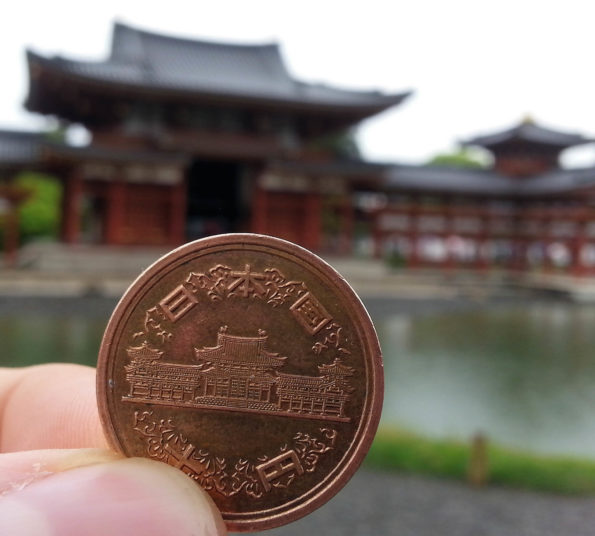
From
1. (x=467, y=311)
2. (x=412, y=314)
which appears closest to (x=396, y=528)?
(x=412, y=314)

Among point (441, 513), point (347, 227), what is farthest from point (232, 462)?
point (347, 227)

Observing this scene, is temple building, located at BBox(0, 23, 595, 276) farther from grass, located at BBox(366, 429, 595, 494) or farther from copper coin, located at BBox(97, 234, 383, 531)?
copper coin, located at BBox(97, 234, 383, 531)

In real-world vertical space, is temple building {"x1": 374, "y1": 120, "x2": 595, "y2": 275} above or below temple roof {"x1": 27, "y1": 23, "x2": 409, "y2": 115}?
below

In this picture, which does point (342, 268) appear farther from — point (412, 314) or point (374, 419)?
point (374, 419)

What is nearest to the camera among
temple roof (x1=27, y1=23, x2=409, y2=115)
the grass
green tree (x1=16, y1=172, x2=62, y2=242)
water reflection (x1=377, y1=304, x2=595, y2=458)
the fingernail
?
the fingernail

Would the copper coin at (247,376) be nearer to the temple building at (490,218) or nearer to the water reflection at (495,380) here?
the water reflection at (495,380)

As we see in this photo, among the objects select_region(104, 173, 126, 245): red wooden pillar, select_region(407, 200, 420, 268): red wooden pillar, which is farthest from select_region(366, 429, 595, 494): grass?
select_region(407, 200, 420, 268): red wooden pillar

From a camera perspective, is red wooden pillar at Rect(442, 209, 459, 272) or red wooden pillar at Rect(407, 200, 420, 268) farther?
red wooden pillar at Rect(442, 209, 459, 272)
